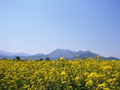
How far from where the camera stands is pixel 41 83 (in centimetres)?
452

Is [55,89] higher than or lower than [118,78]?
lower

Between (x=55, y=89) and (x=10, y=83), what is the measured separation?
2209mm

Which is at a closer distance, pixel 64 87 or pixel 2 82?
pixel 64 87

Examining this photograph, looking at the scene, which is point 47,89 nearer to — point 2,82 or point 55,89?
point 55,89

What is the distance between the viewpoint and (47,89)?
14.4ft

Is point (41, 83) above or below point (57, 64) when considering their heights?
below

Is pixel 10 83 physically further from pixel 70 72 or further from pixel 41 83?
pixel 70 72

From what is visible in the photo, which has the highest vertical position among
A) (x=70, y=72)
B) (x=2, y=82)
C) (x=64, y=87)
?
(x=70, y=72)

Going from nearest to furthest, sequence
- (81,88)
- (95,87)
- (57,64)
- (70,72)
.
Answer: (95,87) < (81,88) < (70,72) < (57,64)

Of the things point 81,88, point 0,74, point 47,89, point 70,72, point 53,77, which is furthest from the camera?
point 0,74

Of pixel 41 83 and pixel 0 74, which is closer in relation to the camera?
pixel 41 83

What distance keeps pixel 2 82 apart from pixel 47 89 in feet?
8.21

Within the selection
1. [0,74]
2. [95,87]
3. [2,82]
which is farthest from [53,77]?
[0,74]

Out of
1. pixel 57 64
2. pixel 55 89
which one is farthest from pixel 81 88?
pixel 57 64
